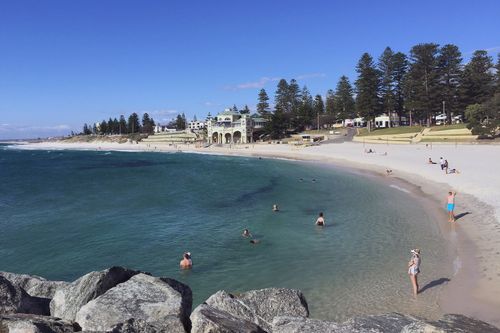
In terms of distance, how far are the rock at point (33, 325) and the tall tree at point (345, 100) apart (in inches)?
4425

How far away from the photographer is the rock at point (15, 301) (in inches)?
280

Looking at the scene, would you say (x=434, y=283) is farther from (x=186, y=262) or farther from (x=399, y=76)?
(x=399, y=76)

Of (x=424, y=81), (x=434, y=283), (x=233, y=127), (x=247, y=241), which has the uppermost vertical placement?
(x=424, y=81)

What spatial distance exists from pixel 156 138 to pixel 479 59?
118 metres

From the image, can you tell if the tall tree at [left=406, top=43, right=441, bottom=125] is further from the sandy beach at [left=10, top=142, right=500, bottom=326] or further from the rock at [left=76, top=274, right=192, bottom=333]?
the rock at [left=76, top=274, right=192, bottom=333]

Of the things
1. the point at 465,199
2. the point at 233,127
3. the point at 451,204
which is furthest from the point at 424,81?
the point at 451,204

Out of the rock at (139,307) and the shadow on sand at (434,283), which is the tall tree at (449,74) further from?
the rock at (139,307)

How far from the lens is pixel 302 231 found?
71.1 feet

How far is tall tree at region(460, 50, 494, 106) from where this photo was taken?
77750 millimetres

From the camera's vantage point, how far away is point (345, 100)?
116 meters

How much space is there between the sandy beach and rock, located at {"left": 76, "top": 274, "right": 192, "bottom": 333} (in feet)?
28.3

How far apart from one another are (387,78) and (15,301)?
9622 centimetres

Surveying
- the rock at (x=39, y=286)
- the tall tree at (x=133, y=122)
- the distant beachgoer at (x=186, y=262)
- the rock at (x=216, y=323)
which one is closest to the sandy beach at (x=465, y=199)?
the rock at (x=216, y=323)

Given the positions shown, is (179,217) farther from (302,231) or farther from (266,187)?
(266,187)
